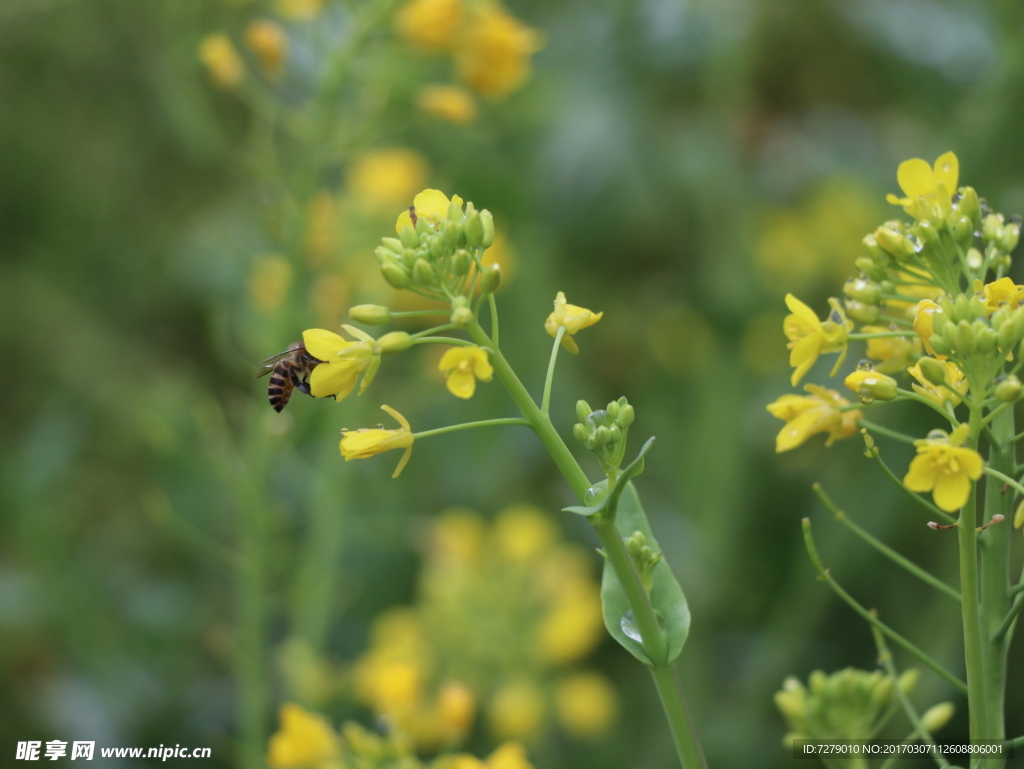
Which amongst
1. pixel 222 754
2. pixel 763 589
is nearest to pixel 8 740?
pixel 222 754

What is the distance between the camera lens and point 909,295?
2.86 feet

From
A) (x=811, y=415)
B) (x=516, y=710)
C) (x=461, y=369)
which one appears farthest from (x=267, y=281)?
(x=811, y=415)

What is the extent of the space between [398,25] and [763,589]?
1.67 metres

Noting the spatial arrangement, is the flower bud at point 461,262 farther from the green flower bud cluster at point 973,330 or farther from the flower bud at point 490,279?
the green flower bud cluster at point 973,330

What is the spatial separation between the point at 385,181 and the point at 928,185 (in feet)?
5.28

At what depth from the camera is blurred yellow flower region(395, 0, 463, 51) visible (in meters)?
1.70

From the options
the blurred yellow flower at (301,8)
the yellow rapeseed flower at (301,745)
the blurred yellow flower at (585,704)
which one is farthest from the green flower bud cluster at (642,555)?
the blurred yellow flower at (585,704)

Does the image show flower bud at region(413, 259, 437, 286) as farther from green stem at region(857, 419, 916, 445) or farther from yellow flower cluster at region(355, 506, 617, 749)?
yellow flower cluster at region(355, 506, 617, 749)

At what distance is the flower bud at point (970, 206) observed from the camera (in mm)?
786

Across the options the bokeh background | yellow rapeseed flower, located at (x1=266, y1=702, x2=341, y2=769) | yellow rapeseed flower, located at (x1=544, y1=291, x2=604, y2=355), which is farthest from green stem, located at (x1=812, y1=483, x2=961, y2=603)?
the bokeh background

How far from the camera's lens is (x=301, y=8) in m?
1.73

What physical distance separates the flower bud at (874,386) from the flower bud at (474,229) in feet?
1.06

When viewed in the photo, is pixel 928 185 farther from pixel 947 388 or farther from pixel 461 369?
pixel 461 369

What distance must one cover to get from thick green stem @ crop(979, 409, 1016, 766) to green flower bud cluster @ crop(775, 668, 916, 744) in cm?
18
